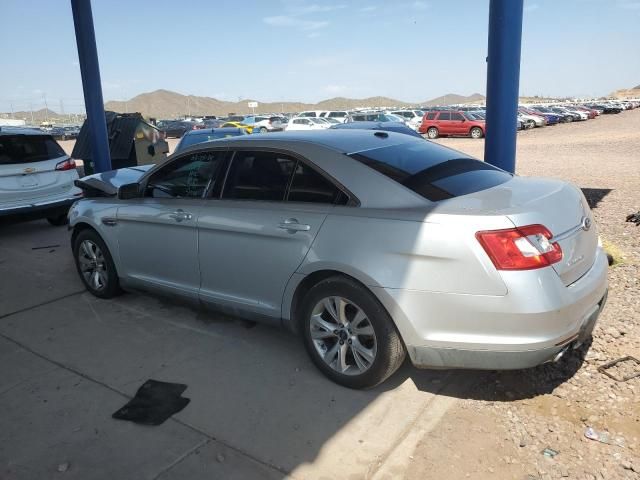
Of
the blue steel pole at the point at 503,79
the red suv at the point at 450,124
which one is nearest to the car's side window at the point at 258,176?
the blue steel pole at the point at 503,79

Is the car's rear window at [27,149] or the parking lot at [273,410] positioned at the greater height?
the car's rear window at [27,149]

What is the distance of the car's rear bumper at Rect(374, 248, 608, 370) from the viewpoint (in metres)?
2.66

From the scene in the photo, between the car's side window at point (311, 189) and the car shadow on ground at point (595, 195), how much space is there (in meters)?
6.07

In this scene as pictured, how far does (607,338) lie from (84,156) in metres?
10.9

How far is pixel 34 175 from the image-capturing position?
25.2 feet

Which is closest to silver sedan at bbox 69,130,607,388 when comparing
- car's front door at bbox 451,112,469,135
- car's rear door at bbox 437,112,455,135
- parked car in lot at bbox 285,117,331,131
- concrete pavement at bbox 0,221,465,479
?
concrete pavement at bbox 0,221,465,479

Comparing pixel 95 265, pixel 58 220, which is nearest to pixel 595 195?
pixel 95 265

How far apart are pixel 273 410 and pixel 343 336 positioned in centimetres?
61

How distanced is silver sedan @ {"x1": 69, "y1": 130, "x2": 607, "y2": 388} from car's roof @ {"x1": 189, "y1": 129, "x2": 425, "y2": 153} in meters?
Answer: 0.02

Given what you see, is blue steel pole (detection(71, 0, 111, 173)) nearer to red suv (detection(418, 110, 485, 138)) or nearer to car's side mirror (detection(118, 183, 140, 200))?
car's side mirror (detection(118, 183, 140, 200))

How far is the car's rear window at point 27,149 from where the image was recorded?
7406mm

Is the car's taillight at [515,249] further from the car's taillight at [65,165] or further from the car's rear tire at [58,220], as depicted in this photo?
the car's rear tire at [58,220]

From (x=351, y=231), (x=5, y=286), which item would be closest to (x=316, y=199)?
(x=351, y=231)

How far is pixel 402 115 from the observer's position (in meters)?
38.3
